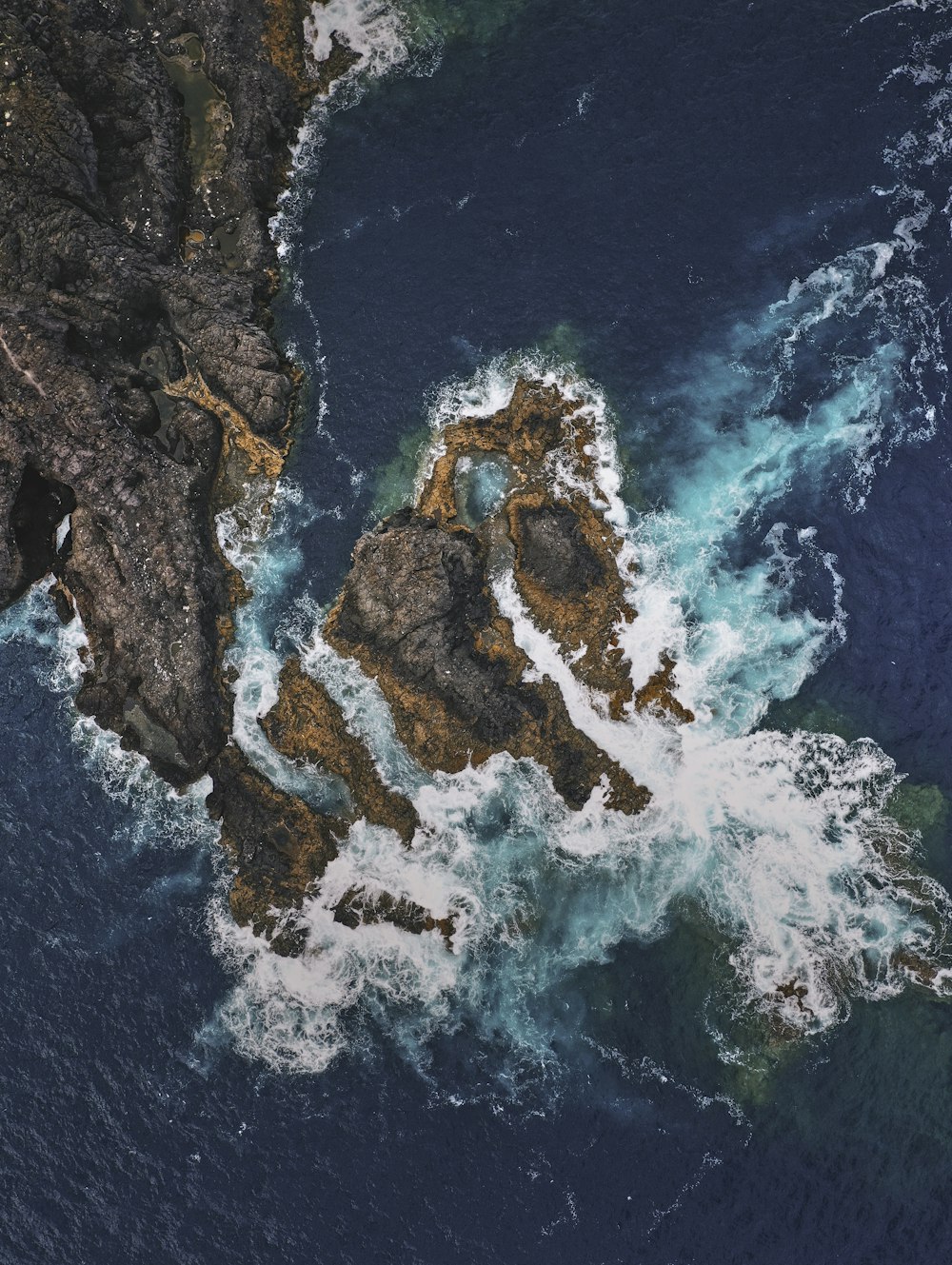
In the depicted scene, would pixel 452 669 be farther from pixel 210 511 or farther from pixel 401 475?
pixel 210 511

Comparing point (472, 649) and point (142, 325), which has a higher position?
point (142, 325)

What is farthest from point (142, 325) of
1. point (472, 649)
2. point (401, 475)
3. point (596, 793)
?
point (596, 793)

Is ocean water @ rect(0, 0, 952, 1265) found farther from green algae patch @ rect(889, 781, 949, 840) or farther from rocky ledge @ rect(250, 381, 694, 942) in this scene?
rocky ledge @ rect(250, 381, 694, 942)

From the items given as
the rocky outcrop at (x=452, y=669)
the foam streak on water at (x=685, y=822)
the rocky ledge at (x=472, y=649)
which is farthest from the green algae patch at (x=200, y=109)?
the rocky outcrop at (x=452, y=669)

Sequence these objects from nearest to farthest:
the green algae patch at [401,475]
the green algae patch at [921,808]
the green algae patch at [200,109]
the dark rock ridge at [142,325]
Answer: the green algae patch at [921,808]
the dark rock ridge at [142,325]
the green algae patch at [401,475]
the green algae patch at [200,109]

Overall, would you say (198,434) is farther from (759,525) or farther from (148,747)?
(759,525)

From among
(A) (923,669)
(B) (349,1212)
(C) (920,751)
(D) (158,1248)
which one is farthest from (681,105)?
(D) (158,1248)

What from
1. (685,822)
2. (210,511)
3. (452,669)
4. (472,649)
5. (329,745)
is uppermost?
(685,822)

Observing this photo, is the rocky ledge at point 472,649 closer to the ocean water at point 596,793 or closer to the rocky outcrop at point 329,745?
the rocky outcrop at point 329,745
